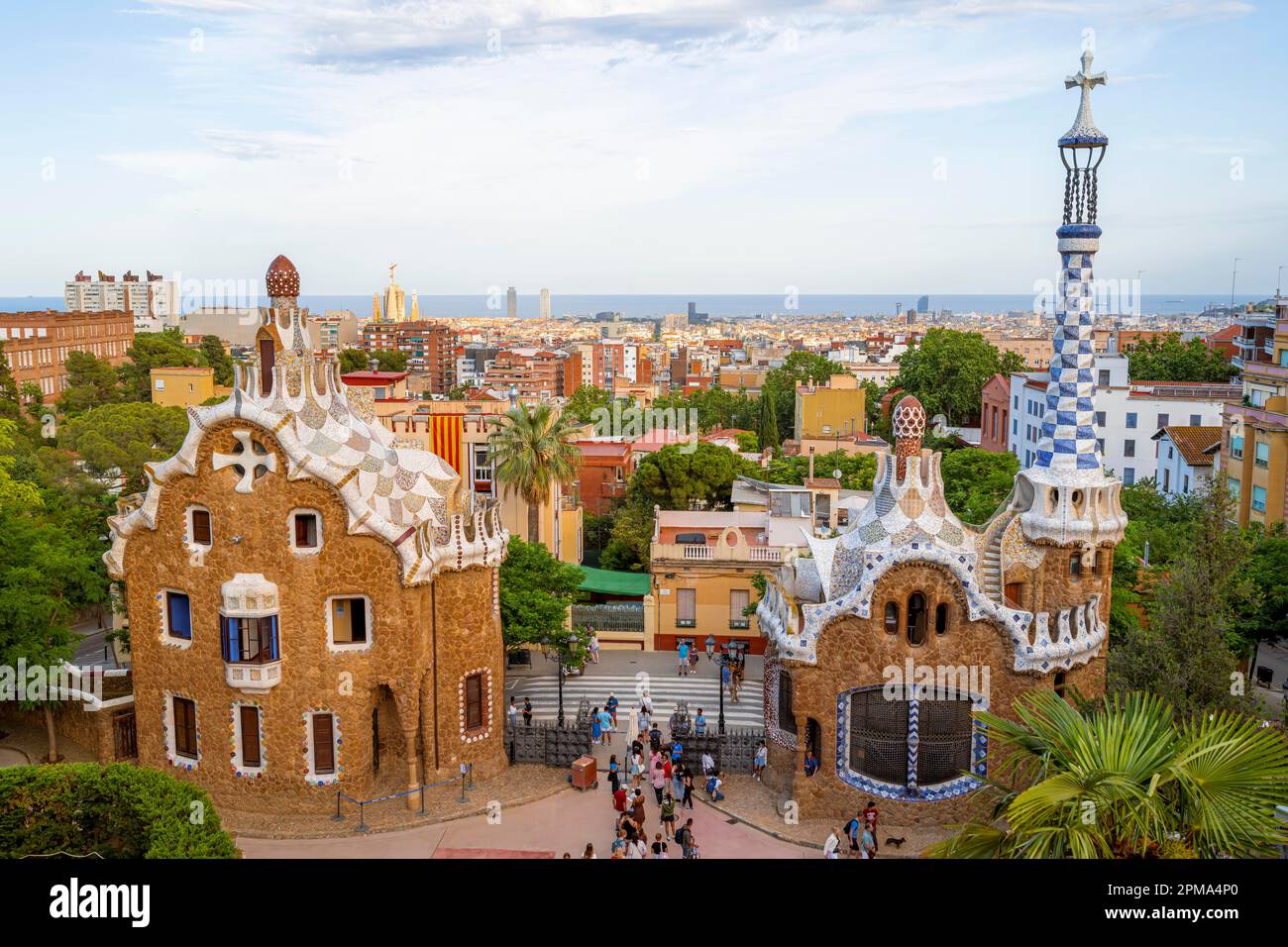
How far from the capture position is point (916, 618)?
27.4m

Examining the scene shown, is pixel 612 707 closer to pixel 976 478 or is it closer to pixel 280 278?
pixel 280 278

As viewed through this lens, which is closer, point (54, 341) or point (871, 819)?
point (871, 819)

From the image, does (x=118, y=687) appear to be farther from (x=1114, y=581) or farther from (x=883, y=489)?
(x=1114, y=581)

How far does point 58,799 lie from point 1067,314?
25.0m

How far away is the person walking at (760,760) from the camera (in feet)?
98.8

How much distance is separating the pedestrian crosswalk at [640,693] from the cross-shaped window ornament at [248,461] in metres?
12.5

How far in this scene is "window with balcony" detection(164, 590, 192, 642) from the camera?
2899 centimetres

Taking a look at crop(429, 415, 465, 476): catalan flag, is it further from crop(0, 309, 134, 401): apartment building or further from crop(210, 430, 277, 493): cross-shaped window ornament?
crop(0, 309, 134, 401): apartment building

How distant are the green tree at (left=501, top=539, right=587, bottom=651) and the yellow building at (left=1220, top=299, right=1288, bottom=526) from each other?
29.2 metres

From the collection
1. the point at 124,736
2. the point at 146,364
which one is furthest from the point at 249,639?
the point at 146,364

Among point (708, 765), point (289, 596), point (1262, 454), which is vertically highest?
point (1262, 454)

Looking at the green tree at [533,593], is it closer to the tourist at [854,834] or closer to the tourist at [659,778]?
the tourist at [659,778]

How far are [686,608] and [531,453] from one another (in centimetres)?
934
